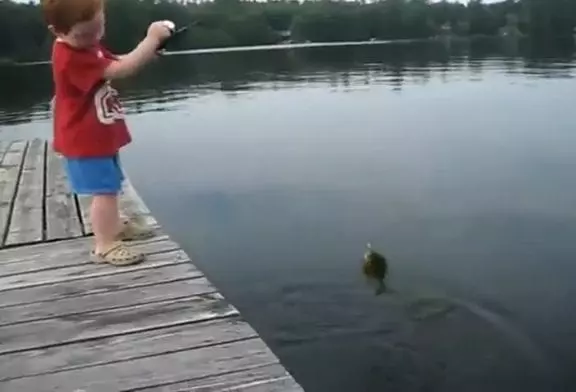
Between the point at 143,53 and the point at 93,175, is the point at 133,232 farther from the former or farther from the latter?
the point at 143,53

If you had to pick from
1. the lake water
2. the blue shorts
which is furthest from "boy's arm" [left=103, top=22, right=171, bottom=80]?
the lake water

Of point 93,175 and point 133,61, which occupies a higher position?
point 133,61

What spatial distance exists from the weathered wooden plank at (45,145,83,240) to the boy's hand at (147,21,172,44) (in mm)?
1532

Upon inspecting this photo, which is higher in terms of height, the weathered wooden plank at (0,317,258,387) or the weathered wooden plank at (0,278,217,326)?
the weathered wooden plank at (0,278,217,326)

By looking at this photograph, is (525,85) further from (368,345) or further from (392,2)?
(392,2)

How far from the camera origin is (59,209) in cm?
549

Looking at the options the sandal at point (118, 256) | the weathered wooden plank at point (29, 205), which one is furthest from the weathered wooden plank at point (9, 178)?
the sandal at point (118, 256)

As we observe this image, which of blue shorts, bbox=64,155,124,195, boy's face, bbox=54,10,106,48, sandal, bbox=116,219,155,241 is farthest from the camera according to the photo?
sandal, bbox=116,219,155,241

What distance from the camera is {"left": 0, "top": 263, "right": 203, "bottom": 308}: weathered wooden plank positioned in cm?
383

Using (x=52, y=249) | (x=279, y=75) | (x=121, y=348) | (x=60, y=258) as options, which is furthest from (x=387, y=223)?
(x=279, y=75)

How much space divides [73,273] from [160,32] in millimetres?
1272

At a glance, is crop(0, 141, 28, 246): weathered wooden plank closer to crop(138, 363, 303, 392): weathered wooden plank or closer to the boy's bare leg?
the boy's bare leg

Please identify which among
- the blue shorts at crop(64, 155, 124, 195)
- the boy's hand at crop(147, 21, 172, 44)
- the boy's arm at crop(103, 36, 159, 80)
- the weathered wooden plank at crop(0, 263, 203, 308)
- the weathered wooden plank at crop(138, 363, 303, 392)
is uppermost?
the boy's hand at crop(147, 21, 172, 44)

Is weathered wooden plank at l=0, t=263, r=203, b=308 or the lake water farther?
the lake water
